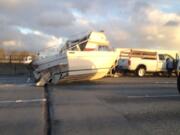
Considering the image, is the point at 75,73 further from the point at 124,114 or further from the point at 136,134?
the point at 136,134

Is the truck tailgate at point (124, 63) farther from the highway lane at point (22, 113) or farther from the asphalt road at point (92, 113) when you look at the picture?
the highway lane at point (22, 113)

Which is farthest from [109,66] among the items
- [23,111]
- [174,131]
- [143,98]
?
[174,131]

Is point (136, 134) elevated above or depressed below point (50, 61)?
below

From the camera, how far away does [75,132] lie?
984cm

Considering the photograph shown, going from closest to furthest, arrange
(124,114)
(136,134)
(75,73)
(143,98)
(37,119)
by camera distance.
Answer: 1. (136,134)
2. (37,119)
3. (124,114)
4. (143,98)
5. (75,73)

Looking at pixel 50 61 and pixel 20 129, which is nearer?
pixel 20 129

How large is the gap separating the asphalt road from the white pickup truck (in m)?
16.0

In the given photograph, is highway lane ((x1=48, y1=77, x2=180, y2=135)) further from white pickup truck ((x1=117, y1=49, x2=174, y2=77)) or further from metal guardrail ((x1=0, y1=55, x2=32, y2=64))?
metal guardrail ((x1=0, y1=55, x2=32, y2=64))

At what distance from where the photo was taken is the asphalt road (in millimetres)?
→ 10164

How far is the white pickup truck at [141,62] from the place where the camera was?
33.9 meters

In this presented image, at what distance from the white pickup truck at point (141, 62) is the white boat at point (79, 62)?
27.0ft

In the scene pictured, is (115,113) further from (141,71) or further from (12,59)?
(12,59)

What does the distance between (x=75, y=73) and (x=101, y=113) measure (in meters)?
11.1

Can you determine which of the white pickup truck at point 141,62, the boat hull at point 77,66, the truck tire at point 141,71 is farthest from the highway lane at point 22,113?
the truck tire at point 141,71
